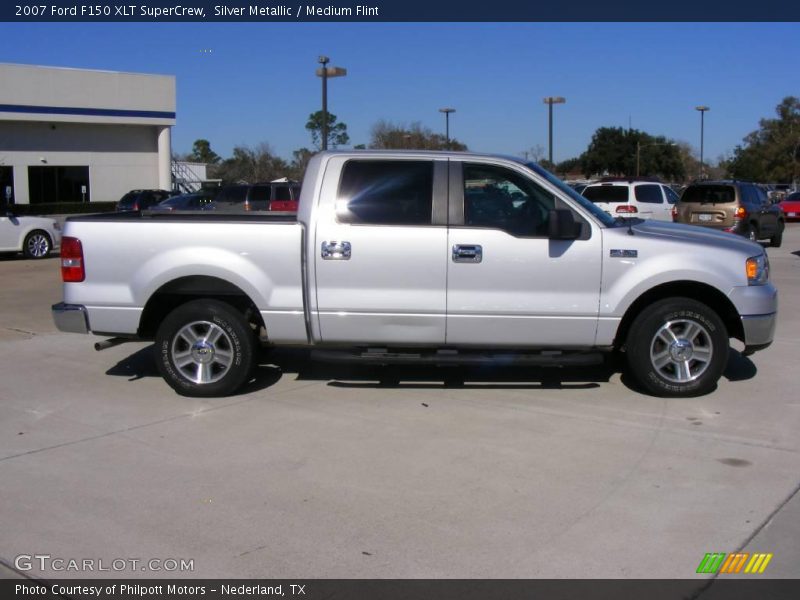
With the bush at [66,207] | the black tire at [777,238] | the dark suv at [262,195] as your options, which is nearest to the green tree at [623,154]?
the bush at [66,207]

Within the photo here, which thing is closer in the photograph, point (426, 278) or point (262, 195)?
point (426, 278)

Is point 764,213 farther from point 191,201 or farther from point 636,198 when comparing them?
point 191,201

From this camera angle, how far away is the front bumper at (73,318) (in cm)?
710

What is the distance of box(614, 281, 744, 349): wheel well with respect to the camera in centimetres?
702

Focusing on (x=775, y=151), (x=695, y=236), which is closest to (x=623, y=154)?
(x=775, y=151)

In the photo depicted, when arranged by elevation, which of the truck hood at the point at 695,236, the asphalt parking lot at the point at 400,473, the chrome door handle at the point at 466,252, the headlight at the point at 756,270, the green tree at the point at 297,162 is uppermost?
the green tree at the point at 297,162

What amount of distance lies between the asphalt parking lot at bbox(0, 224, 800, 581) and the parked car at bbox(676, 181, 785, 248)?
14032 mm

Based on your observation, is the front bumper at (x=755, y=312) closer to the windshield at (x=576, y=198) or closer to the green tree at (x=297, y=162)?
the windshield at (x=576, y=198)

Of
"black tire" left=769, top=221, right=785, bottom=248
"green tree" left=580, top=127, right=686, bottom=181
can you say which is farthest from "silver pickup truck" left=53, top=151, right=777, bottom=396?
"green tree" left=580, top=127, right=686, bottom=181

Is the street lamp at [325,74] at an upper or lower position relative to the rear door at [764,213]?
upper

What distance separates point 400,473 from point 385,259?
2.00 metres

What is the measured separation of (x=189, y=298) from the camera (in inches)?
288

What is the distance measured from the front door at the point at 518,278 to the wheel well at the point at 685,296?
0.42 metres

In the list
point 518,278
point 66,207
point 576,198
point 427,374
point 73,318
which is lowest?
point 427,374
